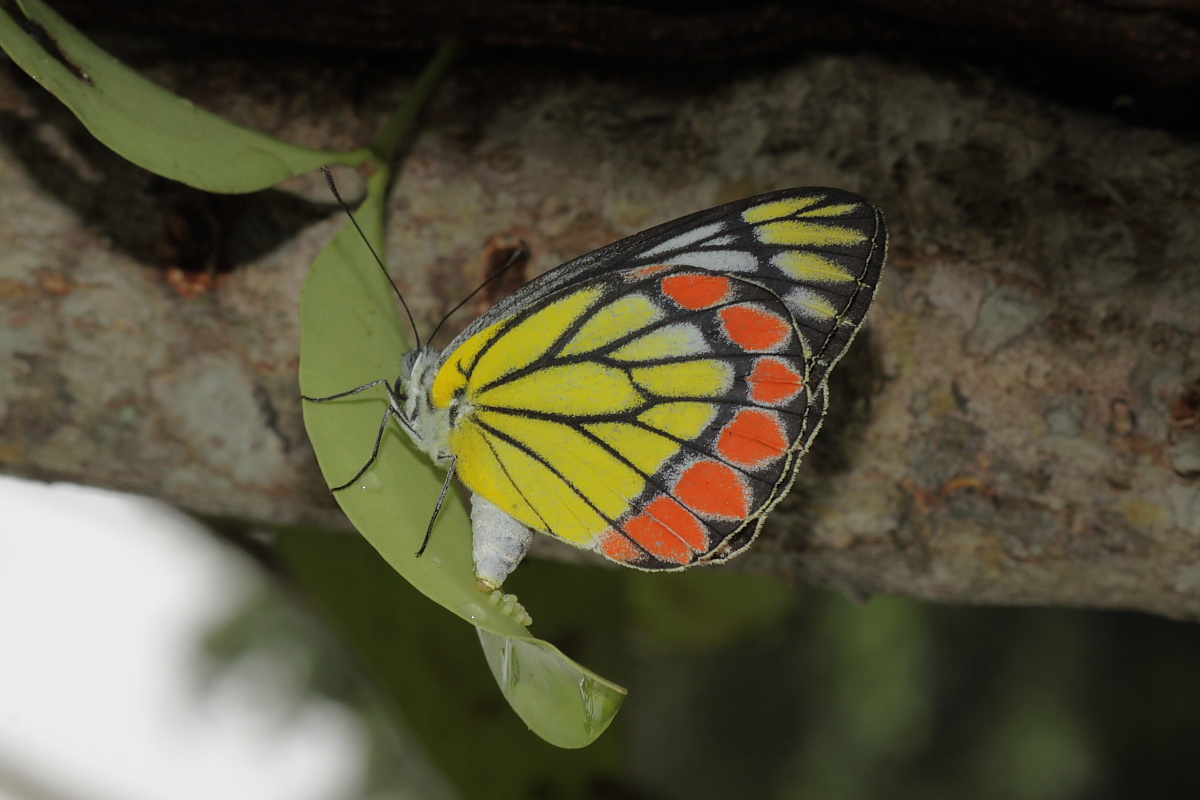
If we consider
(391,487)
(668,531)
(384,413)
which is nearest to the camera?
(391,487)

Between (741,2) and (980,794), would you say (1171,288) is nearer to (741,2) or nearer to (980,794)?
(741,2)

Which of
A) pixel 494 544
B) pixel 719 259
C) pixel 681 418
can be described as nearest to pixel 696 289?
pixel 719 259

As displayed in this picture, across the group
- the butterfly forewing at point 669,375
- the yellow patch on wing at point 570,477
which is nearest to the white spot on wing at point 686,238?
the butterfly forewing at point 669,375

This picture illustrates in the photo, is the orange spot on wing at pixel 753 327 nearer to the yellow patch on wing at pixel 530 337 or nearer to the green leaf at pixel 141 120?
the yellow patch on wing at pixel 530 337

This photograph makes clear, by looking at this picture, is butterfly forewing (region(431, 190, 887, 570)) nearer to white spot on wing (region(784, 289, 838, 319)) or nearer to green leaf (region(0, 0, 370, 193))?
white spot on wing (region(784, 289, 838, 319))

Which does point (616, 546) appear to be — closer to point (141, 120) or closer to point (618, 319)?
point (618, 319)

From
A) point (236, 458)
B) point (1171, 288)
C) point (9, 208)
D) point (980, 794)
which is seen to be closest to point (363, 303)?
point (236, 458)
